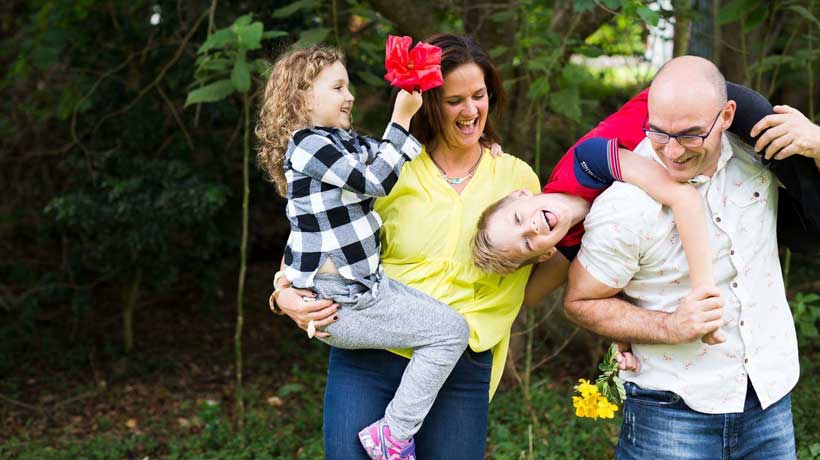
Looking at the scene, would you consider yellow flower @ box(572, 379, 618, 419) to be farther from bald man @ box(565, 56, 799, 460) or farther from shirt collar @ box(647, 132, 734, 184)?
shirt collar @ box(647, 132, 734, 184)

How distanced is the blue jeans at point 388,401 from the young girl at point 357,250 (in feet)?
0.16

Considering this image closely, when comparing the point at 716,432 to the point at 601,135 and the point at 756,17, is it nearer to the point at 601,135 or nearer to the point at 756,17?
the point at 601,135

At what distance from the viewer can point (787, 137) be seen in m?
1.97

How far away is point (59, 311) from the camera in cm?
640

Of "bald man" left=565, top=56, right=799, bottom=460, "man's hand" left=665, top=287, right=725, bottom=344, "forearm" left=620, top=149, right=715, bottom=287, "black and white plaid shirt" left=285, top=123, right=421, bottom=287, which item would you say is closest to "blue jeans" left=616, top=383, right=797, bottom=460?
"bald man" left=565, top=56, right=799, bottom=460

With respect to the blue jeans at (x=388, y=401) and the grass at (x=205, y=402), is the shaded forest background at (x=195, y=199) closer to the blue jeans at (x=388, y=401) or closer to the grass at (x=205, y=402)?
the grass at (x=205, y=402)

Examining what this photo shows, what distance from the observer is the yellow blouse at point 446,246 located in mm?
2457

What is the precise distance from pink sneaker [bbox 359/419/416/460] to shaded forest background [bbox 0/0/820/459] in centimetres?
180

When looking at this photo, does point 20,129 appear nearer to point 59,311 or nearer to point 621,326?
point 59,311

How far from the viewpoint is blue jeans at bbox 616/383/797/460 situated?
7.04 feet

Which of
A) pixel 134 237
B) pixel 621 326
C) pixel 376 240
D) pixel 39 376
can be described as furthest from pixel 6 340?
pixel 621 326

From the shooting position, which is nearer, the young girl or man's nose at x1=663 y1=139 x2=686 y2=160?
man's nose at x1=663 y1=139 x2=686 y2=160

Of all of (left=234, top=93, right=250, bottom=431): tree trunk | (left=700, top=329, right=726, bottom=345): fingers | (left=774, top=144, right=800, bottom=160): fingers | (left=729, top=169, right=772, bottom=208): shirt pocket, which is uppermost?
(left=774, top=144, right=800, bottom=160): fingers

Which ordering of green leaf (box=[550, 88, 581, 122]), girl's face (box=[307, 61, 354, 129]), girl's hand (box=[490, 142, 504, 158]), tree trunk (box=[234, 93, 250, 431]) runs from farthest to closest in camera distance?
tree trunk (box=[234, 93, 250, 431]) < green leaf (box=[550, 88, 581, 122]) < girl's hand (box=[490, 142, 504, 158]) < girl's face (box=[307, 61, 354, 129])
